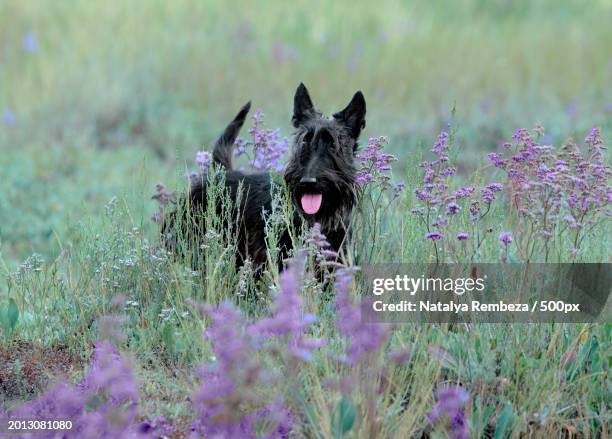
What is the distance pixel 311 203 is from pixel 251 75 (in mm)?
8307

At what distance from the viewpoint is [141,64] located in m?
14.0

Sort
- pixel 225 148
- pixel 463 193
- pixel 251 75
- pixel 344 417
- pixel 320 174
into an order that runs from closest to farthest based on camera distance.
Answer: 1. pixel 344 417
2. pixel 463 193
3. pixel 320 174
4. pixel 225 148
5. pixel 251 75

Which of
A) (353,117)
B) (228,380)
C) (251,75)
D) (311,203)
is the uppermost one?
(251,75)

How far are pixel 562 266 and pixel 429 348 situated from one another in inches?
43.6

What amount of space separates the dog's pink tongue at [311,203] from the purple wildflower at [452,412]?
1690mm

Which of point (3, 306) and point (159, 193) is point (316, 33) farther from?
point (3, 306)

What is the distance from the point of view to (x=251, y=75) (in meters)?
13.9

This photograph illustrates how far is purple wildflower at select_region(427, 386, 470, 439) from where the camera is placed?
3861mm

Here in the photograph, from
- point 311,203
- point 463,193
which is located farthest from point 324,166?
point 463,193

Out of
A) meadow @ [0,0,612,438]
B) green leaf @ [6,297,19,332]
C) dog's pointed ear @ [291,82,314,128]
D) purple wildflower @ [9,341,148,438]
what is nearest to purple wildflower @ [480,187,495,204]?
meadow @ [0,0,612,438]

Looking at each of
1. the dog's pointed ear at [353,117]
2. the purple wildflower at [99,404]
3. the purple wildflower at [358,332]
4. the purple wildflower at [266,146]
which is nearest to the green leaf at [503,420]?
the purple wildflower at [358,332]

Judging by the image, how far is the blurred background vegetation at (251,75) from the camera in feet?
41.2

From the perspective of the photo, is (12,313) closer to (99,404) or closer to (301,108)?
(99,404)

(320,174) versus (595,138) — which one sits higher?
(595,138)
